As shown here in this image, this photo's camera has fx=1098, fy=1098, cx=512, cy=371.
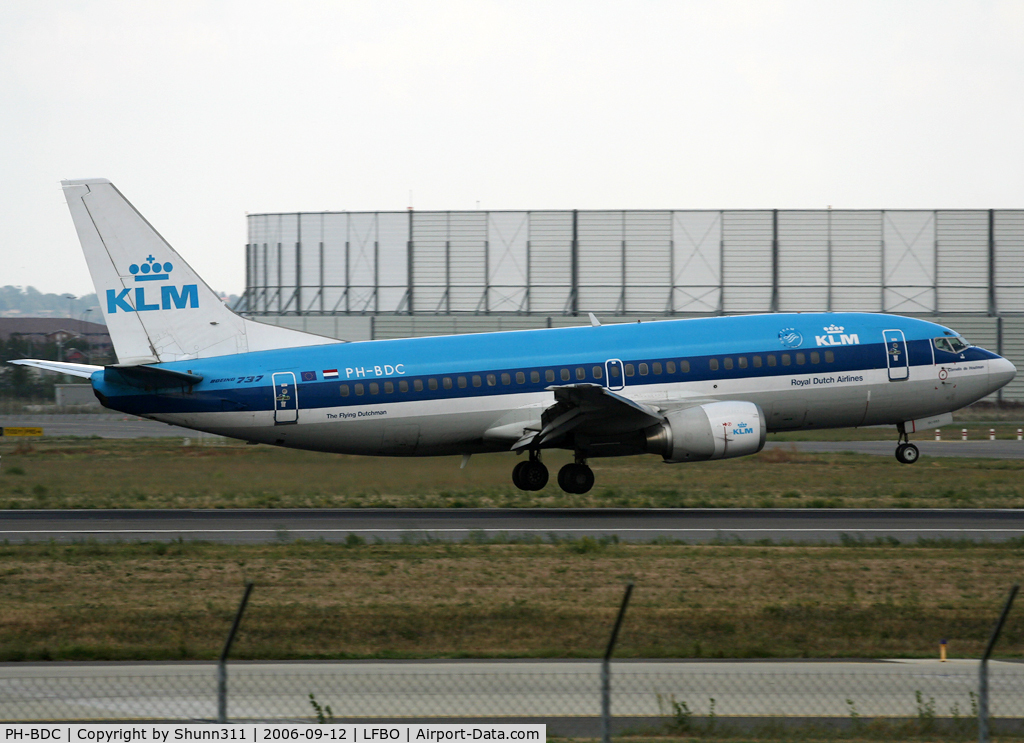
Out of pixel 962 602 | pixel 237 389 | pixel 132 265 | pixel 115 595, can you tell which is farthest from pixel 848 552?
pixel 132 265

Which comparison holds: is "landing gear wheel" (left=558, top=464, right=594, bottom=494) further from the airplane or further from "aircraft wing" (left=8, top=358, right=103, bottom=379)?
"aircraft wing" (left=8, top=358, right=103, bottom=379)

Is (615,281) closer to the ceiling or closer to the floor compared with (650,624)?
closer to the ceiling

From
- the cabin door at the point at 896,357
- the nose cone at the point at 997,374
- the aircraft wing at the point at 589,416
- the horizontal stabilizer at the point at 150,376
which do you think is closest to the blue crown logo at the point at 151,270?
the horizontal stabilizer at the point at 150,376

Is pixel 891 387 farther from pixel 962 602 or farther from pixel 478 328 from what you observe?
pixel 478 328

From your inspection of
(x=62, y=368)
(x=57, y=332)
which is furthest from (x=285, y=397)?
A: (x=57, y=332)

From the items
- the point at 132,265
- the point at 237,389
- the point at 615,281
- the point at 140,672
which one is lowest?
the point at 140,672

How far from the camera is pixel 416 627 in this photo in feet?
47.6

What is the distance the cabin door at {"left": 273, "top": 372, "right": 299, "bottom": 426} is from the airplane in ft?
0.12

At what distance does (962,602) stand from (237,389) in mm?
18086

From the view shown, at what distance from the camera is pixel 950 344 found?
3077 cm

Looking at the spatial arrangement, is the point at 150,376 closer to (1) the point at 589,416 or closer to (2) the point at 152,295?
(2) the point at 152,295

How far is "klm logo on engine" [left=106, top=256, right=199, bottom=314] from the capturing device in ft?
92.0

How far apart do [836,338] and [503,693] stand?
21.4 meters
